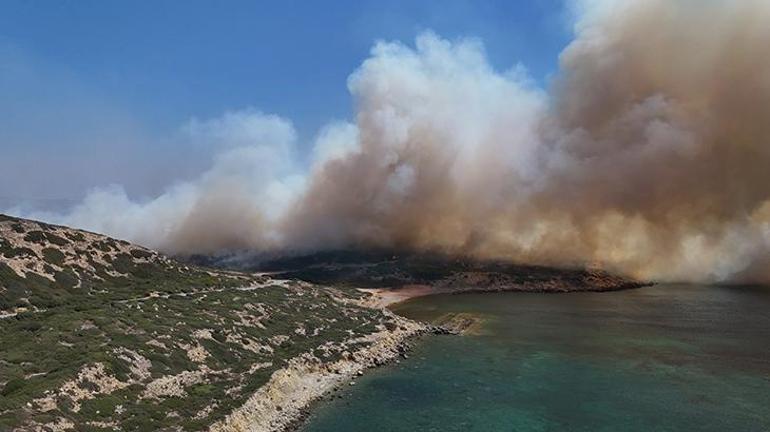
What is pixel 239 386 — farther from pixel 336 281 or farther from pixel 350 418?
pixel 336 281

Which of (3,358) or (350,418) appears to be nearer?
(3,358)

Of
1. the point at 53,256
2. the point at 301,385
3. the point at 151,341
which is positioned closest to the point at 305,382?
the point at 301,385

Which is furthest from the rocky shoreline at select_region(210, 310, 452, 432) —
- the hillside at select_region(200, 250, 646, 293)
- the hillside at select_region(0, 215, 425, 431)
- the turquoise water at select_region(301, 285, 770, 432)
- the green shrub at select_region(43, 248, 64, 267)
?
the hillside at select_region(200, 250, 646, 293)

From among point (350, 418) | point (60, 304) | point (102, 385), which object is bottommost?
point (350, 418)

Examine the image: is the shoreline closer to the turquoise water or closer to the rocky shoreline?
the rocky shoreline

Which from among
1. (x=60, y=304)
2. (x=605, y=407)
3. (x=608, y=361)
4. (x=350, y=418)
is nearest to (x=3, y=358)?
(x=60, y=304)

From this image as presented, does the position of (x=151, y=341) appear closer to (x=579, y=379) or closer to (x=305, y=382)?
(x=305, y=382)
